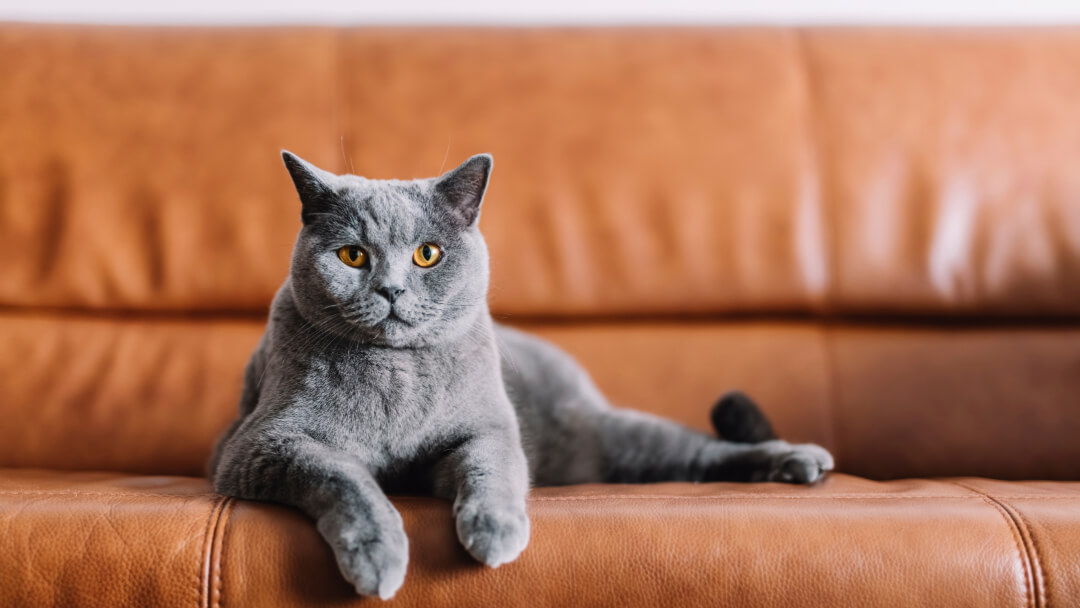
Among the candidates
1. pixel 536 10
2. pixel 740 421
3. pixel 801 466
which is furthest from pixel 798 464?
pixel 536 10

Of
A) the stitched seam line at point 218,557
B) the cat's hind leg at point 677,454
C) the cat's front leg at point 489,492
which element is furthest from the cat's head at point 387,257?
the cat's hind leg at point 677,454

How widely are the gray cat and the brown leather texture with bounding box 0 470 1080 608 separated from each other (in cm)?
4

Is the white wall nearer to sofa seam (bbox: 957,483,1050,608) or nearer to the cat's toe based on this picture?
the cat's toe

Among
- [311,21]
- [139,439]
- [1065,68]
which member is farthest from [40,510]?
[1065,68]

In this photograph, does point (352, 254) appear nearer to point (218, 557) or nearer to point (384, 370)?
point (384, 370)

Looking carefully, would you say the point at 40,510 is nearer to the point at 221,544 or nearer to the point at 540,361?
the point at 221,544

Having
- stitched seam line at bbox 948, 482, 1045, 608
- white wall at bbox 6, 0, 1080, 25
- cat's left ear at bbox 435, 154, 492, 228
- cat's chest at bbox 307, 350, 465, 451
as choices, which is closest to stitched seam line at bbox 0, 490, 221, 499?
cat's chest at bbox 307, 350, 465, 451

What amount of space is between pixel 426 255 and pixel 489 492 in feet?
0.97

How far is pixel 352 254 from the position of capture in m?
0.91

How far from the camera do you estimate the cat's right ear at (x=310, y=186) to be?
908mm

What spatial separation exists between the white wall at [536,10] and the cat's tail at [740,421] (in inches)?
37.0

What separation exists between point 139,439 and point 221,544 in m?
0.73

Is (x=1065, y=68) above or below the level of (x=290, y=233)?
above

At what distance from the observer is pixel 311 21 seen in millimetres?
1669
